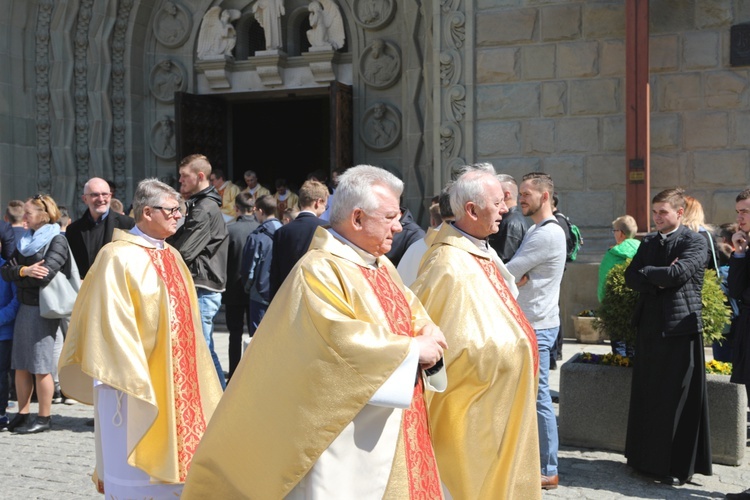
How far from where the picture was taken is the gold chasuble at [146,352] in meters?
4.42

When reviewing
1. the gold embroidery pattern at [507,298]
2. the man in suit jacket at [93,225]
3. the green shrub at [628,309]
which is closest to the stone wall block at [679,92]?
the green shrub at [628,309]

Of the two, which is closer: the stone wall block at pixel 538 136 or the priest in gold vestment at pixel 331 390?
the priest in gold vestment at pixel 331 390

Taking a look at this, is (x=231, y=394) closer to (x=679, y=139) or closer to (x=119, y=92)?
(x=679, y=139)

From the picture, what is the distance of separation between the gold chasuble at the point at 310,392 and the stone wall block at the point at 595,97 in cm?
773

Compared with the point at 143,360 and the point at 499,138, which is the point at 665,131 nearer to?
the point at 499,138

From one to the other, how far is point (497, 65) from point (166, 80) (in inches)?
255

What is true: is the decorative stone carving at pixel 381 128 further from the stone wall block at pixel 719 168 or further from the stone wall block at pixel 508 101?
the stone wall block at pixel 719 168

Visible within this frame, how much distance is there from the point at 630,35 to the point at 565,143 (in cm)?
142

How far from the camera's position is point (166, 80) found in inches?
592

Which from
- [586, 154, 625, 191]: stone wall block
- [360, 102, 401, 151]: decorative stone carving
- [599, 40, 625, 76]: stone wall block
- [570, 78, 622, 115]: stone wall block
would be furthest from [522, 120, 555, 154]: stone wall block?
[360, 102, 401, 151]: decorative stone carving

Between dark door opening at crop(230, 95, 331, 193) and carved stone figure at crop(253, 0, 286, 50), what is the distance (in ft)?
7.23

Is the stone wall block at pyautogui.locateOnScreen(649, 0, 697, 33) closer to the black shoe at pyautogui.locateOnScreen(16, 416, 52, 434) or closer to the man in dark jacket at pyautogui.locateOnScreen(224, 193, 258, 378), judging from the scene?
the man in dark jacket at pyautogui.locateOnScreen(224, 193, 258, 378)

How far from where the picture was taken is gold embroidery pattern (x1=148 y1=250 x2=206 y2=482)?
461cm

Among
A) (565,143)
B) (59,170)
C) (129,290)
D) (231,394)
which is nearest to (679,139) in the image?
(565,143)
